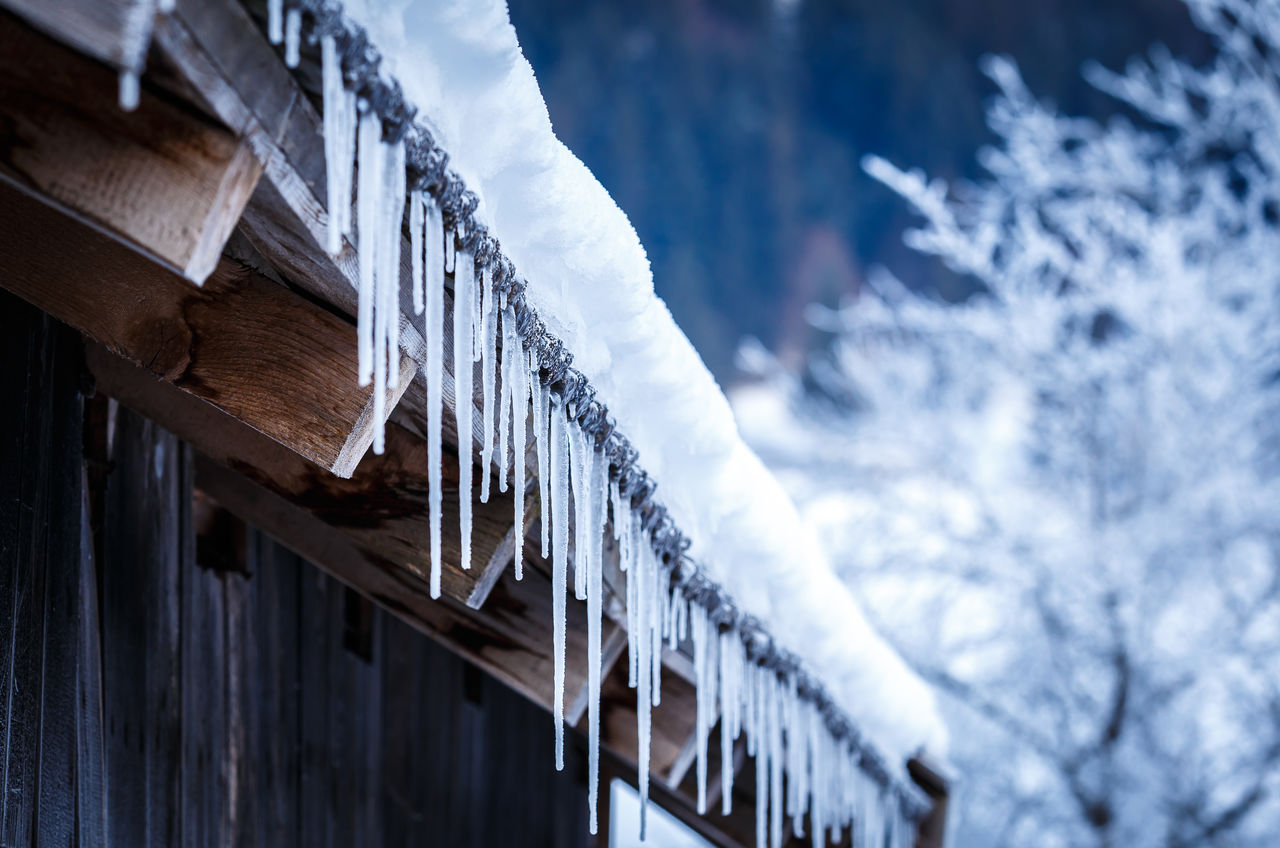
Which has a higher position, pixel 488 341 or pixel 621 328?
pixel 621 328

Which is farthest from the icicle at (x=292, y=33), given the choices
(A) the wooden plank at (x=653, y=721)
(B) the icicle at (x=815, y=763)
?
(B) the icicle at (x=815, y=763)

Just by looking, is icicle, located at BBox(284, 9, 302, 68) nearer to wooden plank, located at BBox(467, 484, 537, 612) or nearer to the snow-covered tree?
wooden plank, located at BBox(467, 484, 537, 612)

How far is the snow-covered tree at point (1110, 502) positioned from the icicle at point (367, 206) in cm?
507

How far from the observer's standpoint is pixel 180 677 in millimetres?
1852

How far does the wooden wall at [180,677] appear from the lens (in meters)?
1.49

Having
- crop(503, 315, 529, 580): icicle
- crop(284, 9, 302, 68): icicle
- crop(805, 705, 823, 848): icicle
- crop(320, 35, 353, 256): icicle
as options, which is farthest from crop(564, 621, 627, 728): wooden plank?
crop(284, 9, 302, 68): icicle

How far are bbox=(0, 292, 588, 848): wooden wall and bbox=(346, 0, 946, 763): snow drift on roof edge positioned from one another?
82cm

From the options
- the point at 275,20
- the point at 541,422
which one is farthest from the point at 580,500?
the point at 275,20

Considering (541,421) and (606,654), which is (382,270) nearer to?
(541,421)

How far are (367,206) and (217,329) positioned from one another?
34 centimetres

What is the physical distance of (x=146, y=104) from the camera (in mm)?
793

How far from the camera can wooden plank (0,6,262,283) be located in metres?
0.79

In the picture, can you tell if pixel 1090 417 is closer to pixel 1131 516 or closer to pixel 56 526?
pixel 1131 516

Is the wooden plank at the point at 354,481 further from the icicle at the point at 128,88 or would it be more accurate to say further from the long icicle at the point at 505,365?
the icicle at the point at 128,88
